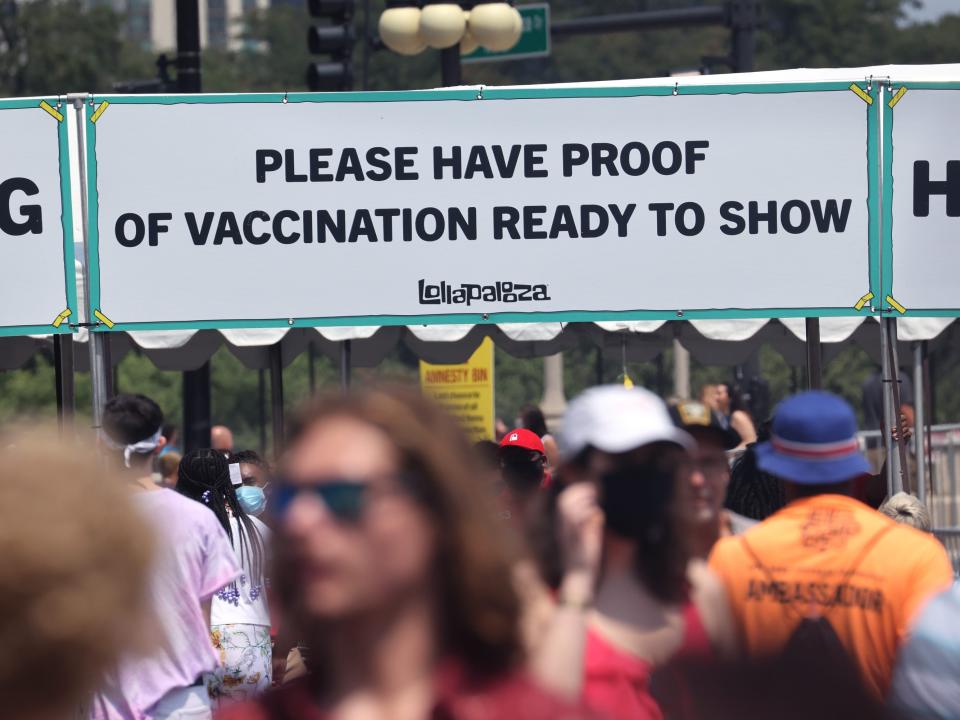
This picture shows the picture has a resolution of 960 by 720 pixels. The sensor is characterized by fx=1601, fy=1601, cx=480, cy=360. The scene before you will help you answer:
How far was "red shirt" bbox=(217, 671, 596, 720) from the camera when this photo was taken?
200 cm

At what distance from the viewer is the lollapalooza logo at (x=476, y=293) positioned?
797 centimetres

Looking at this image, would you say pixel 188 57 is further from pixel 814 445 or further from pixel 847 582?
pixel 847 582

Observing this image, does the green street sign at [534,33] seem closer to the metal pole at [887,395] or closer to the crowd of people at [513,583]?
the metal pole at [887,395]

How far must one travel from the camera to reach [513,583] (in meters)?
2.10

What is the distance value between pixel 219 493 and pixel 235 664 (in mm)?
756

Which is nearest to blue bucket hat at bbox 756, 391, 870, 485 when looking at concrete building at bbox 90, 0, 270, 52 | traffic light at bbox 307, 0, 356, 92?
traffic light at bbox 307, 0, 356, 92

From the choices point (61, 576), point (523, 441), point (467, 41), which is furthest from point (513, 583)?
point (467, 41)

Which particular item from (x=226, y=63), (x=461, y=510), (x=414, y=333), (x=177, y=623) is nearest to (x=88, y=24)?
(x=226, y=63)

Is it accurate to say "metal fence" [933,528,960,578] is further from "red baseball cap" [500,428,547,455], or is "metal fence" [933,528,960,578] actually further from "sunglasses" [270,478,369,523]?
"sunglasses" [270,478,369,523]

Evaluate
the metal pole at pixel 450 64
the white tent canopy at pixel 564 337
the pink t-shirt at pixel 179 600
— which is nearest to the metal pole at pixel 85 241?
the white tent canopy at pixel 564 337

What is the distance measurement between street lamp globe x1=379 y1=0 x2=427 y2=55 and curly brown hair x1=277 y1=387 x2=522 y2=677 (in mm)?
12435

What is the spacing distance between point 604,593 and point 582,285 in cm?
515

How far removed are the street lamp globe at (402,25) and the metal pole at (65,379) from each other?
6.49m

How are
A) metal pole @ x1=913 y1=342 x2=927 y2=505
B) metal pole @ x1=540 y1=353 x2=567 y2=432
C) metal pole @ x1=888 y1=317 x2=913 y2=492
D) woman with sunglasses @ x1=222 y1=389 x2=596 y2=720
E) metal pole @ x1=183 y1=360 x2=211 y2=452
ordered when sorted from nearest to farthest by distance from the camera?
1. woman with sunglasses @ x1=222 y1=389 x2=596 y2=720
2. metal pole @ x1=888 y1=317 x2=913 y2=492
3. metal pole @ x1=913 y1=342 x2=927 y2=505
4. metal pole @ x1=183 y1=360 x2=211 y2=452
5. metal pole @ x1=540 y1=353 x2=567 y2=432
